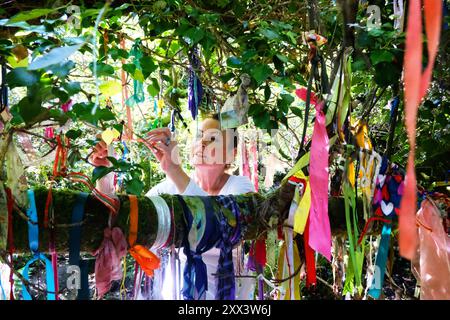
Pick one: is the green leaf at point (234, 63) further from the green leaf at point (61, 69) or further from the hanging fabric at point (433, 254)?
the hanging fabric at point (433, 254)

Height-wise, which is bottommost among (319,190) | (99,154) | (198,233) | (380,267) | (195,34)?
(380,267)

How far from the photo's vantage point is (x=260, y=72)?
111 cm

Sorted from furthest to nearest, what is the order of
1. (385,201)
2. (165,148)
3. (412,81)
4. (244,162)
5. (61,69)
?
(244,162), (165,148), (385,201), (61,69), (412,81)

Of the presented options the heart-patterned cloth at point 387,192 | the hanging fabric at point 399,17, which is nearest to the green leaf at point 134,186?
the heart-patterned cloth at point 387,192

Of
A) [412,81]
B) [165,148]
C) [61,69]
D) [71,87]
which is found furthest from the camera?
[165,148]

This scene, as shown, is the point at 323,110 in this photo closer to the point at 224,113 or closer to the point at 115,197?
the point at 224,113

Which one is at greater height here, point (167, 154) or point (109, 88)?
point (109, 88)

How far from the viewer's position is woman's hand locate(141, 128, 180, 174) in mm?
1552

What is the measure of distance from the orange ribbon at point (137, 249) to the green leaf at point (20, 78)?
1.40 ft

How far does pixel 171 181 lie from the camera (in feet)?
5.75

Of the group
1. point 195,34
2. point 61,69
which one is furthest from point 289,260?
point 61,69

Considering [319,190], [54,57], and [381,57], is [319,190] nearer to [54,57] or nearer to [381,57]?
[381,57]

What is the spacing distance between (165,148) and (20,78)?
0.87 meters
